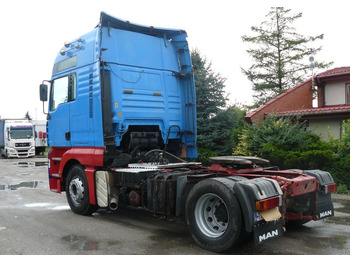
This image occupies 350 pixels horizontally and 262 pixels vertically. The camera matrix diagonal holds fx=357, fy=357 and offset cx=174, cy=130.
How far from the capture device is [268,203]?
459 centimetres

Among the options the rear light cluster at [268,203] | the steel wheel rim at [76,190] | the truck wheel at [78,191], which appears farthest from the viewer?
the steel wheel rim at [76,190]

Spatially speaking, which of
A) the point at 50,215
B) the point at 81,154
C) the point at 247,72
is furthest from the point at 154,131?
the point at 247,72

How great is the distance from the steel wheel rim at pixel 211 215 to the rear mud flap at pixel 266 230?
54 cm

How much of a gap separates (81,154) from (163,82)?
2364mm

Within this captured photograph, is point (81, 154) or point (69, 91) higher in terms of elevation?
point (69, 91)

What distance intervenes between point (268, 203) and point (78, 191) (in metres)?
4.36

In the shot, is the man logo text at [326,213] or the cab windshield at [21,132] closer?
the man logo text at [326,213]

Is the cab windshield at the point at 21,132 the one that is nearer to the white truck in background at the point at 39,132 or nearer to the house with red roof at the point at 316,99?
the white truck in background at the point at 39,132

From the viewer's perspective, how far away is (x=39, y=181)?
1386 centimetres

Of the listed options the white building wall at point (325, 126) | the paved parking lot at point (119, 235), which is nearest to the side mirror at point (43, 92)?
the paved parking lot at point (119, 235)

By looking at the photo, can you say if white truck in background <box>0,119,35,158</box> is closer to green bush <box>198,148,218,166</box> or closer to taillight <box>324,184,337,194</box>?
green bush <box>198,148,218,166</box>

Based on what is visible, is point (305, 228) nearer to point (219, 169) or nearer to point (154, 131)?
point (219, 169)

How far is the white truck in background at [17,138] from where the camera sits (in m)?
30.1

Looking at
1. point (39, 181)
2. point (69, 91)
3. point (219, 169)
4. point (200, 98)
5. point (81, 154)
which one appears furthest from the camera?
point (200, 98)
